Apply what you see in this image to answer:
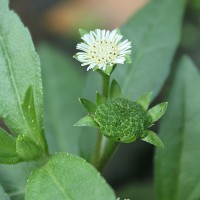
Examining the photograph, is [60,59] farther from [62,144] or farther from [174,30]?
[174,30]

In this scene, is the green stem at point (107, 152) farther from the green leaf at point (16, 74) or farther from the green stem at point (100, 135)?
the green leaf at point (16, 74)

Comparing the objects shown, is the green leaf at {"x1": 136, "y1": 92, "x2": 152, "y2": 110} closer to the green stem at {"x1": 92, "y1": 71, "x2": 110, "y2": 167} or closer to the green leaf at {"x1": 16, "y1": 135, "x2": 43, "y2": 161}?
the green stem at {"x1": 92, "y1": 71, "x2": 110, "y2": 167}

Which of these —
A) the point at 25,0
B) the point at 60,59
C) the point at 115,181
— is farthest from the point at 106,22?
the point at 115,181

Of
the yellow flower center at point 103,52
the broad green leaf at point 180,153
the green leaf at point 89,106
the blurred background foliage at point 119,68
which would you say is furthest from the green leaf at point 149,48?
the green leaf at point 89,106

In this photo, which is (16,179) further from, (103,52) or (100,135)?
(103,52)

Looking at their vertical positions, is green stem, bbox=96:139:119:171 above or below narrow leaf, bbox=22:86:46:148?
below

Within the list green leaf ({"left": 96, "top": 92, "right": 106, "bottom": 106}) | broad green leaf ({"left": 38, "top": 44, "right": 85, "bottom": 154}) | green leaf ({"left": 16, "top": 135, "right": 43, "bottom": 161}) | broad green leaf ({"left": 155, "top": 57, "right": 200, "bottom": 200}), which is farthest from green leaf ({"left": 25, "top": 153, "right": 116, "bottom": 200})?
broad green leaf ({"left": 38, "top": 44, "right": 85, "bottom": 154})
